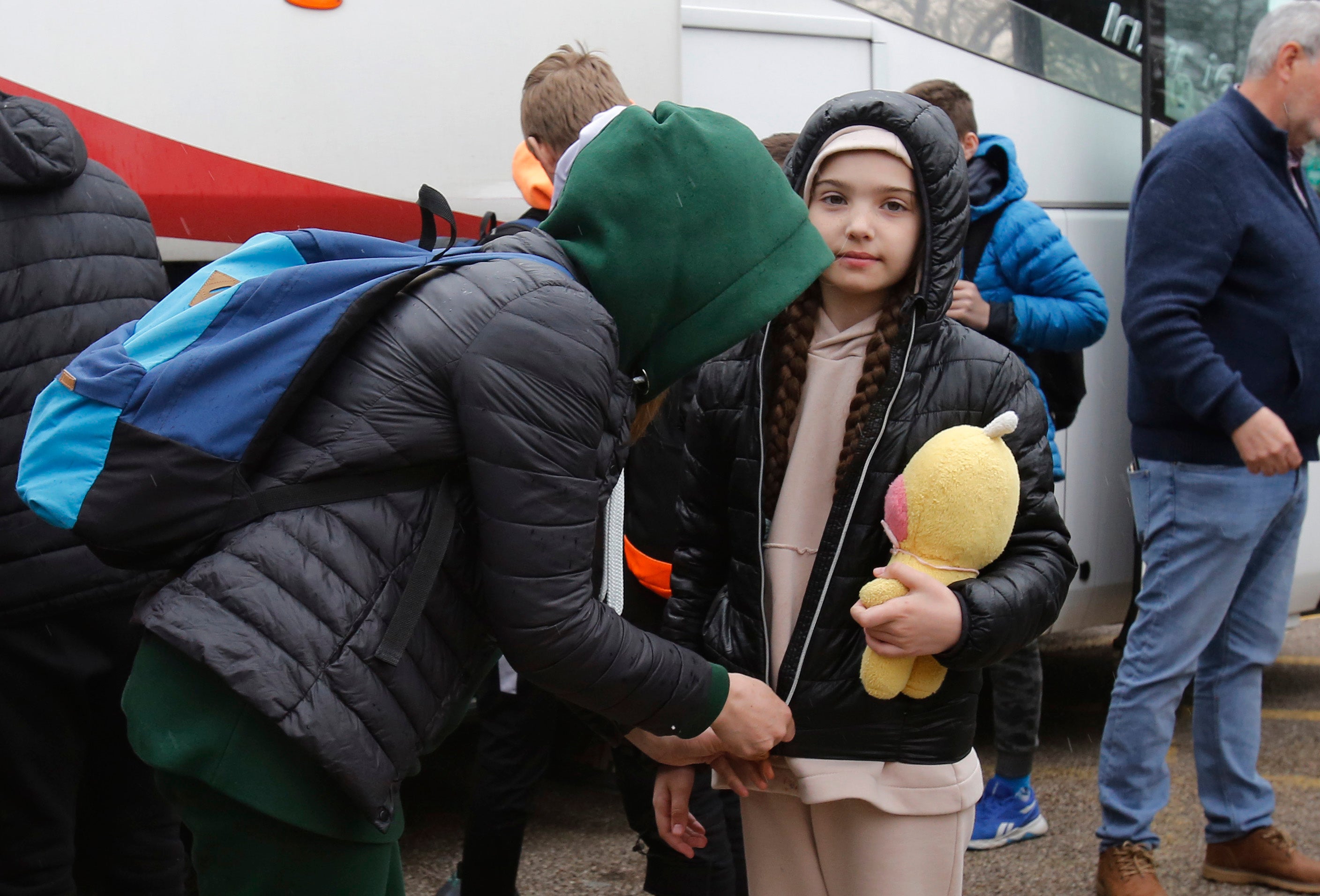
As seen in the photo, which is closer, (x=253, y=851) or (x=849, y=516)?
(x=253, y=851)

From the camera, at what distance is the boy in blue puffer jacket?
367 centimetres

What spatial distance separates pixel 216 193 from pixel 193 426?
182 centimetres

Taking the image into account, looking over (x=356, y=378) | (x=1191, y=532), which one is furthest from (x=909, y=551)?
(x=1191, y=532)

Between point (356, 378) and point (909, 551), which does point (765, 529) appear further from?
point (356, 378)

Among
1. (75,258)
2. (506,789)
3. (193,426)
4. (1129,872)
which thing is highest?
(75,258)

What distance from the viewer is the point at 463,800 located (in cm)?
441

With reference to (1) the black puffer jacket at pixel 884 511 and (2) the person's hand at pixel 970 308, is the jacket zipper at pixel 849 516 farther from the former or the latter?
(2) the person's hand at pixel 970 308

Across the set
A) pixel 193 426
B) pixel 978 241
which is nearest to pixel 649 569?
pixel 193 426

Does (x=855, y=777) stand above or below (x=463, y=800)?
above

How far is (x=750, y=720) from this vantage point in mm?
1838

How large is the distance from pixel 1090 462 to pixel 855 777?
2809mm

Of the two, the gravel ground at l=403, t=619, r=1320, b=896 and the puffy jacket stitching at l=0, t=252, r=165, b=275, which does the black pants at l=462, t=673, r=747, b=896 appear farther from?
the puffy jacket stitching at l=0, t=252, r=165, b=275

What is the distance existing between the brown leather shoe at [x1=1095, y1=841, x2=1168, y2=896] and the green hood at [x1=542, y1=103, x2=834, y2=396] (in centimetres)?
230

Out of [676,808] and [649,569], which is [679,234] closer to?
[676,808]
